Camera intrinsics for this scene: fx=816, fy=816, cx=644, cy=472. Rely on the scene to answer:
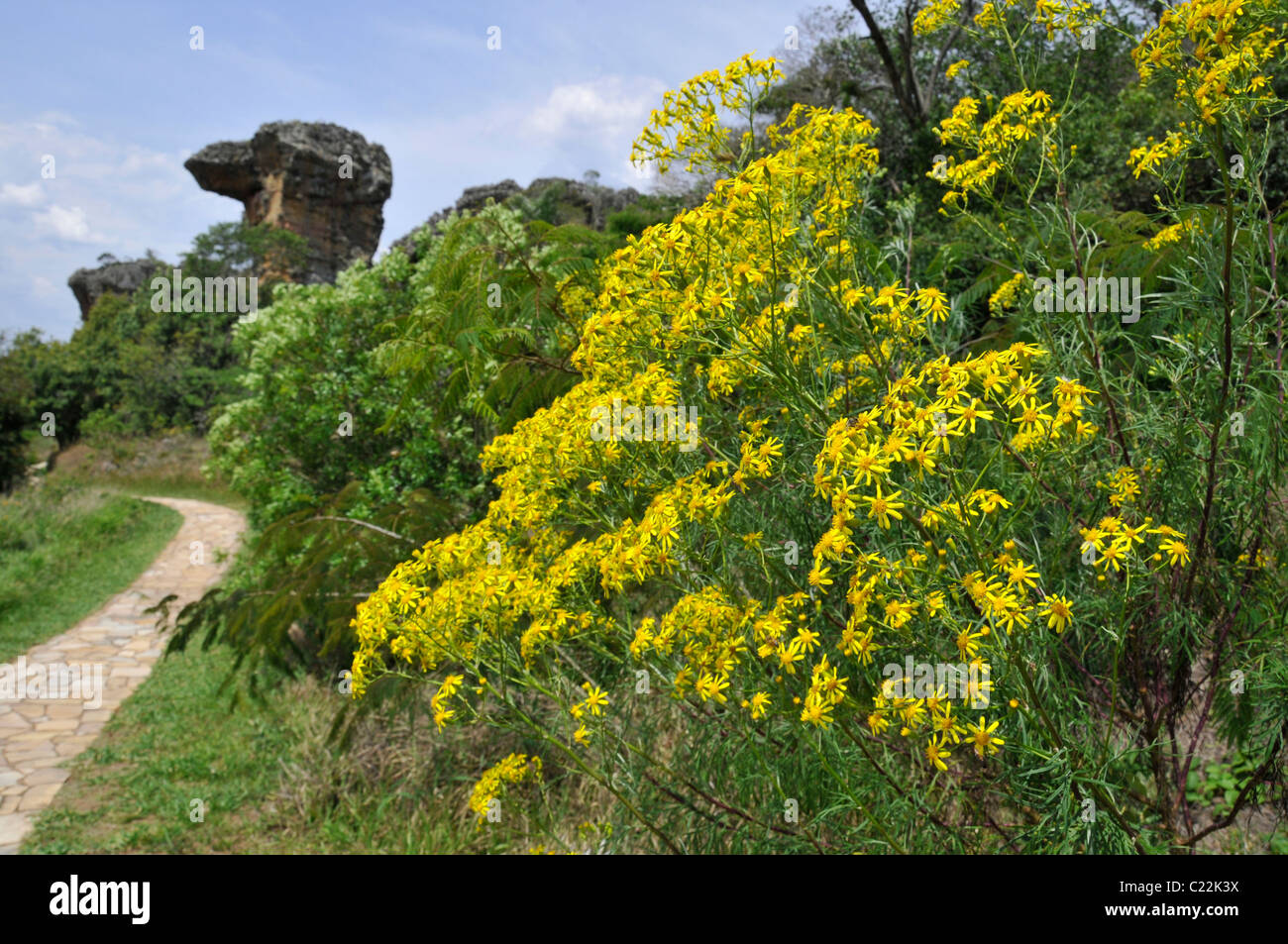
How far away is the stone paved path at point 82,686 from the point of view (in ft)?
20.1

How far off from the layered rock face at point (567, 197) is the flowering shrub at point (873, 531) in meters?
29.0

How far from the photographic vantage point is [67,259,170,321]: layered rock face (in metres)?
39.0

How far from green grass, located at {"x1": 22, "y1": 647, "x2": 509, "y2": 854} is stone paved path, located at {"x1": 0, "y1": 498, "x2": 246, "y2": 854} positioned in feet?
0.66

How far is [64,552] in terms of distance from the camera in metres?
13.3

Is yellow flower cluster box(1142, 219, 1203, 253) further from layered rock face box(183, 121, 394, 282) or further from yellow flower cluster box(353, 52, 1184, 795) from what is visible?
layered rock face box(183, 121, 394, 282)

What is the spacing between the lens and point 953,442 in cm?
208

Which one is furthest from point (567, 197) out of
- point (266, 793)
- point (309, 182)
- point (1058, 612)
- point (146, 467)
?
point (1058, 612)

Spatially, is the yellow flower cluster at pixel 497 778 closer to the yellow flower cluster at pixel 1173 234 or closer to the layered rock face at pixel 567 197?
the yellow flower cluster at pixel 1173 234

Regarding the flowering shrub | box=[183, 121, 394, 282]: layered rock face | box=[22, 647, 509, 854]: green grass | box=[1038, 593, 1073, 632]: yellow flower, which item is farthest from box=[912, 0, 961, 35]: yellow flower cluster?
box=[183, 121, 394, 282]: layered rock face

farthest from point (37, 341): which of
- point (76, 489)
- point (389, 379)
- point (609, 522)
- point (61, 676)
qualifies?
point (609, 522)

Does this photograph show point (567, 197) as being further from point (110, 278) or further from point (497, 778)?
point (497, 778)

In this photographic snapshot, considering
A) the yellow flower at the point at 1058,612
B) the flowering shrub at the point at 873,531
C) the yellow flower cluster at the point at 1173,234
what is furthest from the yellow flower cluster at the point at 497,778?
the yellow flower cluster at the point at 1173,234

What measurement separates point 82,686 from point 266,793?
13.6 ft
